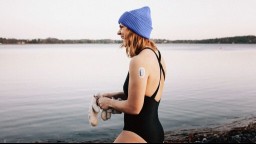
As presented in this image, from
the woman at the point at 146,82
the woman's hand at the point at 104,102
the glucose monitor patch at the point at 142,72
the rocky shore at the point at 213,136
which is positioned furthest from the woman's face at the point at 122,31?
the rocky shore at the point at 213,136

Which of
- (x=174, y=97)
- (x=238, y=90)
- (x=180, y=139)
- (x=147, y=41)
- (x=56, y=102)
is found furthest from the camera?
(x=238, y=90)

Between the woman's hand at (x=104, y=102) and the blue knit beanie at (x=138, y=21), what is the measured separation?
750mm

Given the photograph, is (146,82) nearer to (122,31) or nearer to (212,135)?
(122,31)

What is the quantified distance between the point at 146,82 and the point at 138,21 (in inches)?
26.1

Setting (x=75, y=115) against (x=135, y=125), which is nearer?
(x=135, y=125)

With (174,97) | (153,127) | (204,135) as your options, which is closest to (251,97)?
(174,97)

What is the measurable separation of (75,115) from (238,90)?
16565 millimetres

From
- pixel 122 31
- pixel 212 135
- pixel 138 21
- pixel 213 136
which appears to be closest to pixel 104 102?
pixel 122 31

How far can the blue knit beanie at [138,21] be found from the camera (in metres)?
3.33

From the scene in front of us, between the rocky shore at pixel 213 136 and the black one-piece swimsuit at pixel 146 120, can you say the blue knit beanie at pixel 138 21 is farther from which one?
the rocky shore at pixel 213 136

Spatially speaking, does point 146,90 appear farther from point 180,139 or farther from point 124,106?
point 180,139

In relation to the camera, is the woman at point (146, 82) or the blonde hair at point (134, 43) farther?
the blonde hair at point (134, 43)

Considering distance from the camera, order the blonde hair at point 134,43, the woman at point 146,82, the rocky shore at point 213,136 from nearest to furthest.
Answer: the woman at point 146,82
the blonde hair at point 134,43
the rocky shore at point 213,136

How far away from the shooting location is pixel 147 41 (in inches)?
134
